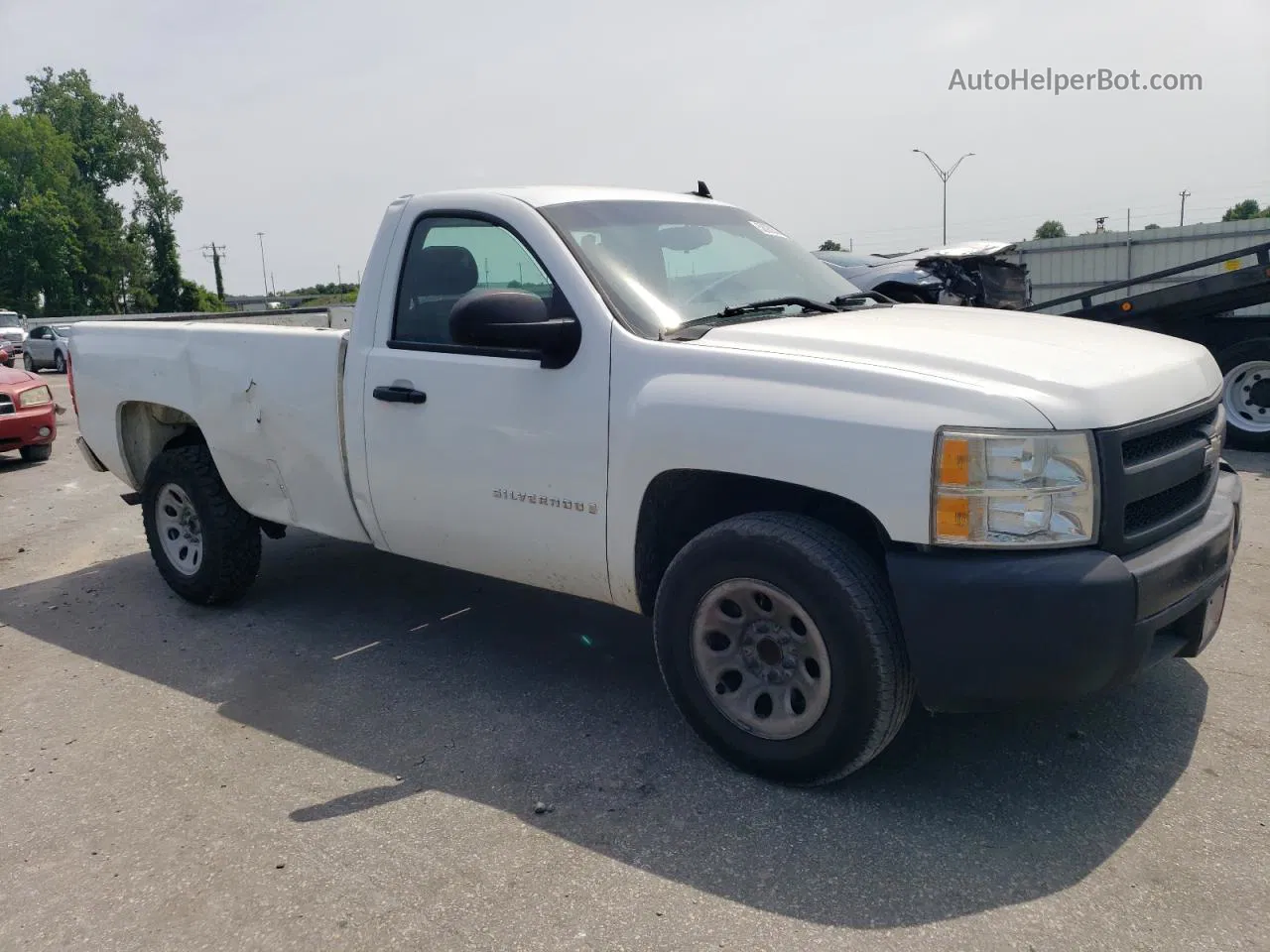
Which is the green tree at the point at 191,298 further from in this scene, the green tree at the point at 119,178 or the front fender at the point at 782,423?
the front fender at the point at 782,423

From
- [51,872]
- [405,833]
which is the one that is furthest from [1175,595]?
[51,872]

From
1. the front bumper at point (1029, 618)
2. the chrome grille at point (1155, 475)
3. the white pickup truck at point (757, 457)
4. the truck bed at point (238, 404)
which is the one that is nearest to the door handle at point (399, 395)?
the white pickup truck at point (757, 457)

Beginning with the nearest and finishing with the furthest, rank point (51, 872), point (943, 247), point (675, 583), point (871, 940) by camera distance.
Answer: point (871, 940) → point (51, 872) → point (675, 583) → point (943, 247)

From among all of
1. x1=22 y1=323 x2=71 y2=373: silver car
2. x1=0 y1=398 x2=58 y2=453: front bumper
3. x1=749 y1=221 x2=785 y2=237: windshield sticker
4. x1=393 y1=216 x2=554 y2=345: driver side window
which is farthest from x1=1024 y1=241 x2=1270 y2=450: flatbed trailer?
x1=22 y1=323 x2=71 y2=373: silver car

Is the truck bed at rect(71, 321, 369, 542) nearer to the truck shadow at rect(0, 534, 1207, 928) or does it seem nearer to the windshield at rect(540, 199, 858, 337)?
the truck shadow at rect(0, 534, 1207, 928)

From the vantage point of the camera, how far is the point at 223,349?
16.3 ft

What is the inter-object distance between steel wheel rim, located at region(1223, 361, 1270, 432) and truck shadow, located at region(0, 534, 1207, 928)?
229 inches

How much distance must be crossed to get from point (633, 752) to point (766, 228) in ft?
8.31

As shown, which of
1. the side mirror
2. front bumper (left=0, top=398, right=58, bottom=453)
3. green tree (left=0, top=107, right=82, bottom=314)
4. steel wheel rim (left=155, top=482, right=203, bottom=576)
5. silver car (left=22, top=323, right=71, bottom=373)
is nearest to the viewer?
the side mirror

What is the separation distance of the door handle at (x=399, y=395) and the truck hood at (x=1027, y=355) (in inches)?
49.0

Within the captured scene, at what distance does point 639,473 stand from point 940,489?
1.03m

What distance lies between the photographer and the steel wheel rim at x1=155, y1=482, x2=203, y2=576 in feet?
17.9

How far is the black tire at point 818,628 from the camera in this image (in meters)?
3.01

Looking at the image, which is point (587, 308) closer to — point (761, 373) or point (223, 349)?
point (761, 373)
